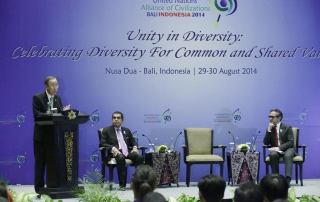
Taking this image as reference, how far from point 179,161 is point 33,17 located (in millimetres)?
3188

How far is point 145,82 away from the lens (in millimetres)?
9906

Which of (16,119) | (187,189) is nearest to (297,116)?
(187,189)

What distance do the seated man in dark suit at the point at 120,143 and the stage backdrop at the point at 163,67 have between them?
74cm

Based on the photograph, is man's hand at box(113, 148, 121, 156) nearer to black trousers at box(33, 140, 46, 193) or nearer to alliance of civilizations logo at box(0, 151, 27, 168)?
black trousers at box(33, 140, 46, 193)

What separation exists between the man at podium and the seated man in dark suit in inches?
50.9

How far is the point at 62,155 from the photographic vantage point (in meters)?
7.14

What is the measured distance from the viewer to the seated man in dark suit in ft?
28.6

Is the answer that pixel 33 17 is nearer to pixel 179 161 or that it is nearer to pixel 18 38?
pixel 18 38

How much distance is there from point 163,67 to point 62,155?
3.26 meters

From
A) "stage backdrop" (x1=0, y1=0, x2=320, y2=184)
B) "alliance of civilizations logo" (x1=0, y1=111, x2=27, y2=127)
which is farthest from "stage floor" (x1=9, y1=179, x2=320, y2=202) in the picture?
"alliance of civilizations logo" (x1=0, y1=111, x2=27, y2=127)

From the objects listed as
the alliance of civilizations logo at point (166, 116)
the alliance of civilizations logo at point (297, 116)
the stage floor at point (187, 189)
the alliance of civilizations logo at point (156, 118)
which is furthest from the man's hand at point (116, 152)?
the alliance of civilizations logo at point (297, 116)

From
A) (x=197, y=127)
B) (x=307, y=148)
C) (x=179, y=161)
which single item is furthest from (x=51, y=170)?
(x=307, y=148)

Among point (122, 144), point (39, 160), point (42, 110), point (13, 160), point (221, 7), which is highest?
point (221, 7)

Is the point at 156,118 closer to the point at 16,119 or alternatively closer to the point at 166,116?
the point at 166,116
